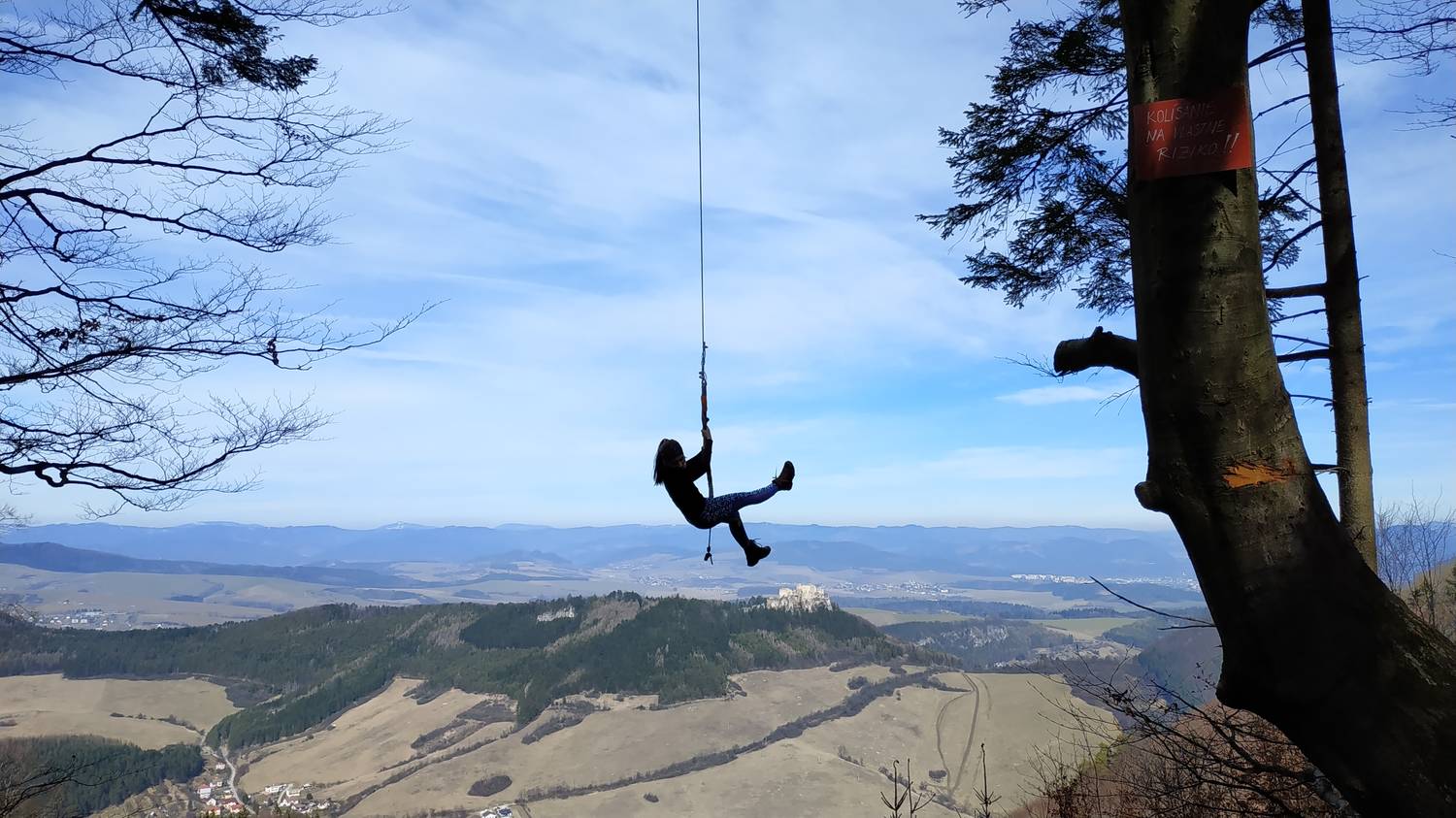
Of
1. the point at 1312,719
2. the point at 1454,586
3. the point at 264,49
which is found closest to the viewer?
the point at 1312,719

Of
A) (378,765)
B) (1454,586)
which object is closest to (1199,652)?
(1454,586)

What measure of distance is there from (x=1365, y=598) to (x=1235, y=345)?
67 centimetres

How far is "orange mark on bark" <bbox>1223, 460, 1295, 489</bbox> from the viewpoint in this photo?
1.80 meters

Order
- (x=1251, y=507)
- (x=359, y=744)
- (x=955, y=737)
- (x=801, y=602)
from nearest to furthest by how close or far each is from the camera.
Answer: (x=1251, y=507) → (x=955, y=737) → (x=359, y=744) → (x=801, y=602)

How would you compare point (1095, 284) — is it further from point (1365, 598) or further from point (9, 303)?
point (9, 303)

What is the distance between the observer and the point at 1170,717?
17.9ft

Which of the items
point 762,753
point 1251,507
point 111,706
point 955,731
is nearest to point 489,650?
point 111,706

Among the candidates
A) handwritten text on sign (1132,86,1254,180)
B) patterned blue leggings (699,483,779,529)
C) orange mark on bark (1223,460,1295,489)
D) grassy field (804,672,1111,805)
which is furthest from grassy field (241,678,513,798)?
handwritten text on sign (1132,86,1254,180)

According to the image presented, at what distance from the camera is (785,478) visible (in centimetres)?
670

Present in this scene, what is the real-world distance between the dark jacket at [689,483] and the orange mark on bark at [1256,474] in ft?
14.6

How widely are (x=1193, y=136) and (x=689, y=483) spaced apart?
4.66 meters

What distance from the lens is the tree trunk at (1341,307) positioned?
15.4 ft

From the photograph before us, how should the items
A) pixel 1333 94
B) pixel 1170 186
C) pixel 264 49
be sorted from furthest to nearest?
pixel 264 49, pixel 1333 94, pixel 1170 186

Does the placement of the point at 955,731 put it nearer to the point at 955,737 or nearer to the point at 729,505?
the point at 955,737
